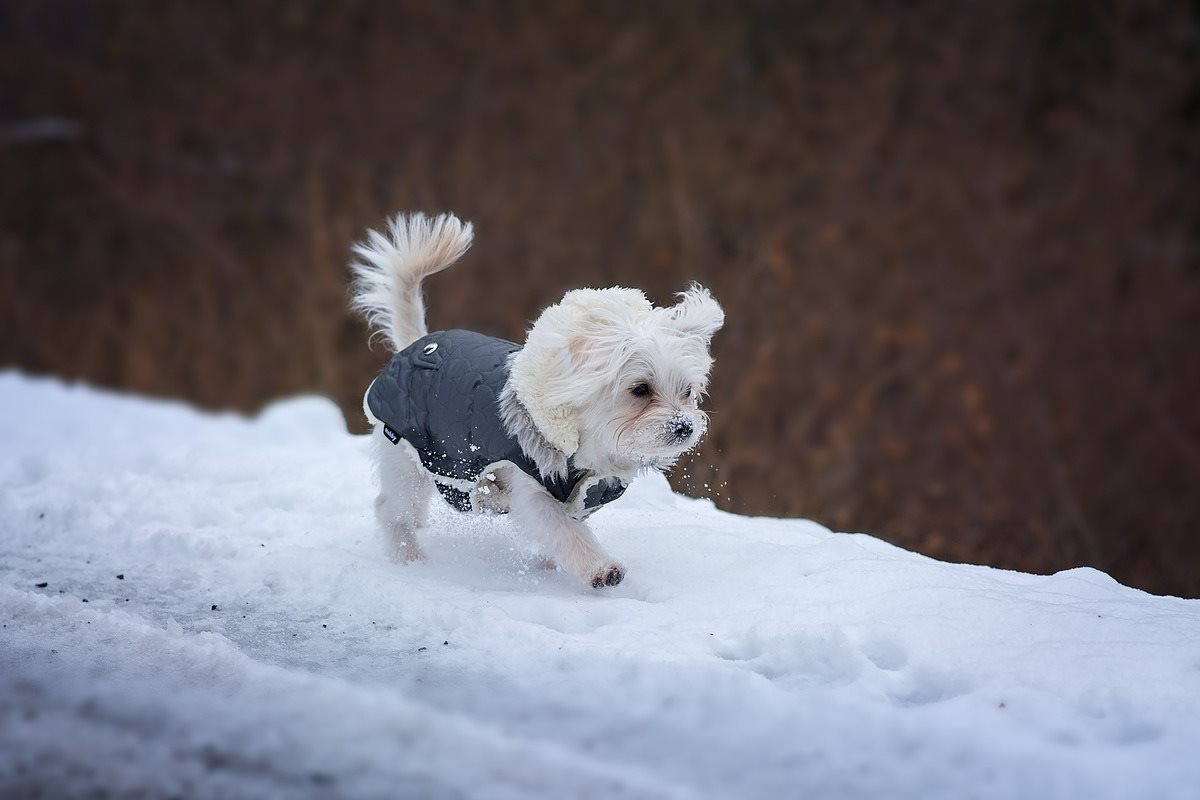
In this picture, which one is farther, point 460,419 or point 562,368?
point 460,419

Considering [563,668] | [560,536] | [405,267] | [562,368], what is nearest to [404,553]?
[560,536]

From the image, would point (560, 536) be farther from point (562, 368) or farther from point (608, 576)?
point (562, 368)

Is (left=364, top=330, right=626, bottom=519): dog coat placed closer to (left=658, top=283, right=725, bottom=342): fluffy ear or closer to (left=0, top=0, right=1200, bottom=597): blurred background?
(left=658, top=283, right=725, bottom=342): fluffy ear

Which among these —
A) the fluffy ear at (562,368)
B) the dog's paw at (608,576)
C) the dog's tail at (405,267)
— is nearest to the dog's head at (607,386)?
the fluffy ear at (562,368)

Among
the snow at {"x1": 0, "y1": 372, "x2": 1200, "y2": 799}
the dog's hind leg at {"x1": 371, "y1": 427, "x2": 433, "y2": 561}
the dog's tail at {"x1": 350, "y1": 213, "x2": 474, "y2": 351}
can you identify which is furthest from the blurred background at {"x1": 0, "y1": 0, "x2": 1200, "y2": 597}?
the snow at {"x1": 0, "y1": 372, "x2": 1200, "y2": 799}

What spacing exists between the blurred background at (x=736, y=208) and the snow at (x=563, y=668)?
4508 millimetres

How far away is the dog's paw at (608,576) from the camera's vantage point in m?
3.70

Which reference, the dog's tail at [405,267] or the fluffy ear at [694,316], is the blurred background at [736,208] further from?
the fluffy ear at [694,316]

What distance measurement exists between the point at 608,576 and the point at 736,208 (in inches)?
319

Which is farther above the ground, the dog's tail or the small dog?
the dog's tail

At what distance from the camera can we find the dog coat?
12.6 ft

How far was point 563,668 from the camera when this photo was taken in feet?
9.75

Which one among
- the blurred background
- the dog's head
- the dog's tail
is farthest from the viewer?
the blurred background

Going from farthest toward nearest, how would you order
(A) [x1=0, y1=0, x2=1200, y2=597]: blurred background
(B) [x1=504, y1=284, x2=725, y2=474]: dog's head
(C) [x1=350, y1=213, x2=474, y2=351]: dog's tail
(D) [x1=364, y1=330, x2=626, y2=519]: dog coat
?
1. (A) [x1=0, y1=0, x2=1200, y2=597]: blurred background
2. (C) [x1=350, y1=213, x2=474, y2=351]: dog's tail
3. (D) [x1=364, y1=330, x2=626, y2=519]: dog coat
4. (B) [x1=504, y1=284, x2=725, y2=474]: dog's head
